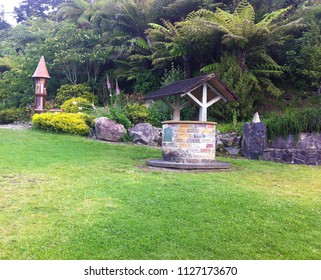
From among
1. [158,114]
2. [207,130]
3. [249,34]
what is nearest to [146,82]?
[158,114]

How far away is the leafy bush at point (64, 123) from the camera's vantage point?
12.9 meters

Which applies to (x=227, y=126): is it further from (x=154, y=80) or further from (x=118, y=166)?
(x=154, y=80)

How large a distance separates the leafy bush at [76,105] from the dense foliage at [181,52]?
3.54ft

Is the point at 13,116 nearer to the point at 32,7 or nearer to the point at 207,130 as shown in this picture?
the point at 207,130

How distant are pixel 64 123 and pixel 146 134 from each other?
3.17 m

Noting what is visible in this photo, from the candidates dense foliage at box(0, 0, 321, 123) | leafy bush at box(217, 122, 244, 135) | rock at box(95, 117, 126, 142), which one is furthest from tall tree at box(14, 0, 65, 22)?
leafy bush at box(217, 122, 244, 135)

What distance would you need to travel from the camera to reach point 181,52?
549 inches

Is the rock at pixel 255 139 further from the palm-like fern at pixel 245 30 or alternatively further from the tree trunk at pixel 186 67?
the tree trunk at pixel 186 67

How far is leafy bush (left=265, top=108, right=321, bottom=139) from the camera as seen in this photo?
964 cm

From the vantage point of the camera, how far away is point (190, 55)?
Answer: 1489 centimetres

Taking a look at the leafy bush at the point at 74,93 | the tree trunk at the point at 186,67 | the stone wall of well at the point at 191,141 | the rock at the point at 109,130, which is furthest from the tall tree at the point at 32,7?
the stone wall of well at the point at 191,141

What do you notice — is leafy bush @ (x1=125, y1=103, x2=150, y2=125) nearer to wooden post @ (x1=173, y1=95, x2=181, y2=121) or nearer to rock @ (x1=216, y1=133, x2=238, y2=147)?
rock @ (x1=216, y1=133, x2=238, y2=147)

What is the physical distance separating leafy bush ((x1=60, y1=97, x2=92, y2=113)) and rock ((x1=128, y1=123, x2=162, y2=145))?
3841 mm

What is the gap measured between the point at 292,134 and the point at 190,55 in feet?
21.3
